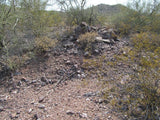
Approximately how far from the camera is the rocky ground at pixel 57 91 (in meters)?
2.82

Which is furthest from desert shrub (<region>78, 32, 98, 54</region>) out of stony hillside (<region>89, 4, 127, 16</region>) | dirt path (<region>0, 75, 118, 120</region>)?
stony hillside (<region>89, 4, 127, 16</region>)

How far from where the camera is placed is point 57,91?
371 cm

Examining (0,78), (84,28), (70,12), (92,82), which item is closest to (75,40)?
(84,28)

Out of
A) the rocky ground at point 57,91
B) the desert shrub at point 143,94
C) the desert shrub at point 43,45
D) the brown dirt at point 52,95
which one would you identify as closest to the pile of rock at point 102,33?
the rocky ground at point 57,91

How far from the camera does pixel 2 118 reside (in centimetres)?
293

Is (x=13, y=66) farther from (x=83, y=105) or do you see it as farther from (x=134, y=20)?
(x=134, y=20)

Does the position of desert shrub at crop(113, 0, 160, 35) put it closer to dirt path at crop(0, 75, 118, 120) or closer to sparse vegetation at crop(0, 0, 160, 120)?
sparse vegetation at crop(0, 0, 160, 120)

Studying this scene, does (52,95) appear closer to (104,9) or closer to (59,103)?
(59,103)

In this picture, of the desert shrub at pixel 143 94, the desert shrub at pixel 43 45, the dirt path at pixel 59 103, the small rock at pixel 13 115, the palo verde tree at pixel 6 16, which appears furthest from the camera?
the desert shrub at pixel 43 45

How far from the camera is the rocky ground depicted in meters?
2.82

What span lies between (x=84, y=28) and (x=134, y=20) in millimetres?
2730

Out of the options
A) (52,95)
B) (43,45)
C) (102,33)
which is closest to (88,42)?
(102,33)

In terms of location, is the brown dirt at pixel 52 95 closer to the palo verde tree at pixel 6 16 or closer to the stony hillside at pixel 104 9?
the palo verde tree at pixel 6 16

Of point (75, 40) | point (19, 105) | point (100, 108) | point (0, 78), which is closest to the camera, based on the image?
point (100, 108)
